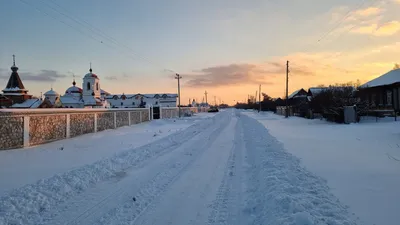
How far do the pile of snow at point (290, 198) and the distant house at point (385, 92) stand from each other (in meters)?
28.0

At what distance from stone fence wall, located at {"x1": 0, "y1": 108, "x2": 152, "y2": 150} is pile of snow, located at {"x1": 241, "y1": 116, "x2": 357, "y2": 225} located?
1137 cm

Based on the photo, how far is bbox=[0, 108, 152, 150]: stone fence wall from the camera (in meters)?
14.0

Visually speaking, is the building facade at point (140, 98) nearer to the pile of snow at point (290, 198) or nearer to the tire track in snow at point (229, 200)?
the tire track in snow at point (229, 200)

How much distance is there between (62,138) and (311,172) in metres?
15.3

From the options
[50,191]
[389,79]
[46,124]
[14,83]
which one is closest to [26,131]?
[46,124]

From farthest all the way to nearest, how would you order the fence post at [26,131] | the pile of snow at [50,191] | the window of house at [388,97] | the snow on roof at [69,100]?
the snow on roof at [69,100], the window of house at [388,97], the fence post at [26,131], the pile of snow at [50,191]

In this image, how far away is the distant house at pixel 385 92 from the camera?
33906 mm

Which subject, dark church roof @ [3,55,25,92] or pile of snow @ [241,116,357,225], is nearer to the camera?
pile of snow @ [241,116,357,225]

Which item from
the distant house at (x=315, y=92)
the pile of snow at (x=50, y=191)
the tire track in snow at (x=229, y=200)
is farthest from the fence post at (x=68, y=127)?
the distant house at (x=315, y=92)

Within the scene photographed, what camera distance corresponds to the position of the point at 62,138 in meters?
18.5

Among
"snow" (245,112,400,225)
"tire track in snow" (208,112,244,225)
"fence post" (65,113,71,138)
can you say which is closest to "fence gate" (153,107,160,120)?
"fence post" (65,113,71,138)

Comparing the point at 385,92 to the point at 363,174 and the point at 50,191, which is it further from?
the point at 50,191

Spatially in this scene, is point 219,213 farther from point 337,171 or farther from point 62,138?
point 62,138

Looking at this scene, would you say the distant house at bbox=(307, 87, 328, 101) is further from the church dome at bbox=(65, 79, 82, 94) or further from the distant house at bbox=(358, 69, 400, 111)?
the church dome at bbox=(65, 79, 82, 94)
